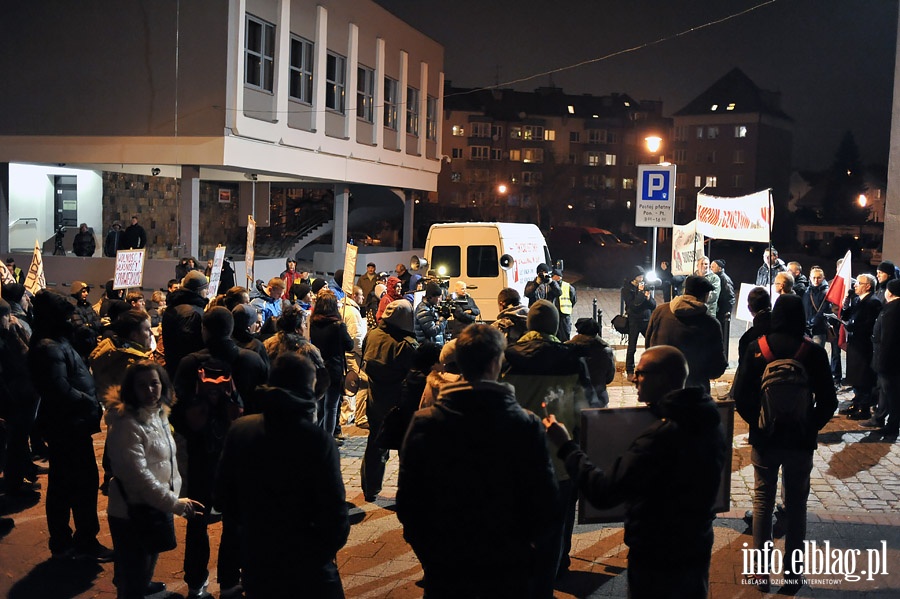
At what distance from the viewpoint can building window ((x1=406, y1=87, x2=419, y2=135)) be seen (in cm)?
3820

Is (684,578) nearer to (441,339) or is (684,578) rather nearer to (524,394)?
(524,394)


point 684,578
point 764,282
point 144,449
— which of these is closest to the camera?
A: point 684,578

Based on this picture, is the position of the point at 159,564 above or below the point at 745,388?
below

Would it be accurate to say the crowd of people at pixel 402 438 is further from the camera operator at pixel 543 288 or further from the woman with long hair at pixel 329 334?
the camera operator at pixel 543 288

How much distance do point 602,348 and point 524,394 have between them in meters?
1.56

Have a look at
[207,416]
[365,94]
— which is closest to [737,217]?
[207,416]

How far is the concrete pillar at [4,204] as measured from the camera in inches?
1022

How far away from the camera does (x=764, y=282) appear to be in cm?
1564

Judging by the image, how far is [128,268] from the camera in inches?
555

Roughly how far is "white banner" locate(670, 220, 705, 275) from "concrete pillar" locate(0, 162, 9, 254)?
770 inches

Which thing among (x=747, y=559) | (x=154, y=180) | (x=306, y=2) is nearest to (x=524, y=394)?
(x=747, y=559)

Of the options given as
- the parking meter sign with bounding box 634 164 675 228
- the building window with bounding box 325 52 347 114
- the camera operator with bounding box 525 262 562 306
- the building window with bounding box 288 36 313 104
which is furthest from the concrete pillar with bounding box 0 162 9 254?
the parking meter sign with bounding box 634 164 675 228

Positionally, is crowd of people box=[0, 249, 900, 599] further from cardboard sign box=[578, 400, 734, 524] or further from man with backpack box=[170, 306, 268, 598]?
cardboard sign box=[578, 400, 734, 524]

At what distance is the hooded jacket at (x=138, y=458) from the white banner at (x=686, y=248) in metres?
11.7
